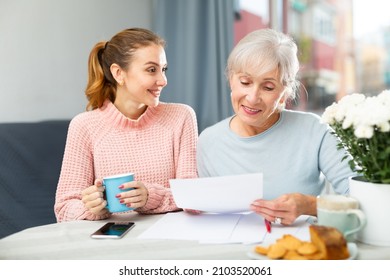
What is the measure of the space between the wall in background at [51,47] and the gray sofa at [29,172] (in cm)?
7

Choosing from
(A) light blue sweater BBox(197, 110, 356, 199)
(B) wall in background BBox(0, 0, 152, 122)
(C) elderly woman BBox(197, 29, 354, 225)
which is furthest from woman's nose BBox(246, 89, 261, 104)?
(B) wall in background BBox(0, 0, 152, 122)

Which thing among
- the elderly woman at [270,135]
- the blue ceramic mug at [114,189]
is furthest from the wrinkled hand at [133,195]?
the elderly woman at [270,135]

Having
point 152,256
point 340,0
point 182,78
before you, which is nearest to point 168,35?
point 182,78

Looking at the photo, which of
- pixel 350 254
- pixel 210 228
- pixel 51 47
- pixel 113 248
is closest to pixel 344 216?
pixel 350 254

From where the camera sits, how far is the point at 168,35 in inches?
60.9

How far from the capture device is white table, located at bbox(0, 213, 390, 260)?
777mm

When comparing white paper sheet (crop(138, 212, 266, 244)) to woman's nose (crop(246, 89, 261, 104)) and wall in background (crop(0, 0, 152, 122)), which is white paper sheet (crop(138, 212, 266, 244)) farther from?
wall in background (crop(0, 0, 152, 122))

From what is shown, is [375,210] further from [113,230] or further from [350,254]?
[113,230]

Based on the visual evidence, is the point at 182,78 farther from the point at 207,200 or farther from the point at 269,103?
the point at 207,200

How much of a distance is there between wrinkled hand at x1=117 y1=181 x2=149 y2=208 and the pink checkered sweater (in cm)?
20

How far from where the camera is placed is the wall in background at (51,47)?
1.29 meters

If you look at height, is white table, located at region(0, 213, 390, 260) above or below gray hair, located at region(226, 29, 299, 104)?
below

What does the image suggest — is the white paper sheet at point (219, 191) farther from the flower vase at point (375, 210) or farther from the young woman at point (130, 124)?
the young woman at point (130, 124)

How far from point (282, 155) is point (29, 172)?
2.80ft
